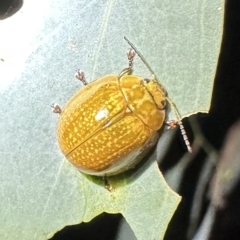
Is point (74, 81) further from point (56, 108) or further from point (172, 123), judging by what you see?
point (172, 123)

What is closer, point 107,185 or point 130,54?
point 130,54

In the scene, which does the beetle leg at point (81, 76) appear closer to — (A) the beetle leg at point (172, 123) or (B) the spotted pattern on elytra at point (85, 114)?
(B) the spotted pattern on elytra at point (85, 114)

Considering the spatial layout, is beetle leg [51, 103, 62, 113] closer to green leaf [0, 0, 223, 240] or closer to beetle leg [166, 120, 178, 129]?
green leaf [0, 0, 223, 240]

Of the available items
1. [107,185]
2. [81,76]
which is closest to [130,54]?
[81,76]

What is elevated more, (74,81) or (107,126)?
(74,81)

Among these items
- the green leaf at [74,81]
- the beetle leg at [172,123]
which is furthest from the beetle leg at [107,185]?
the beetle leg at [172,123]

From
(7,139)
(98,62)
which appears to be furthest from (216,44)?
(7,139)
